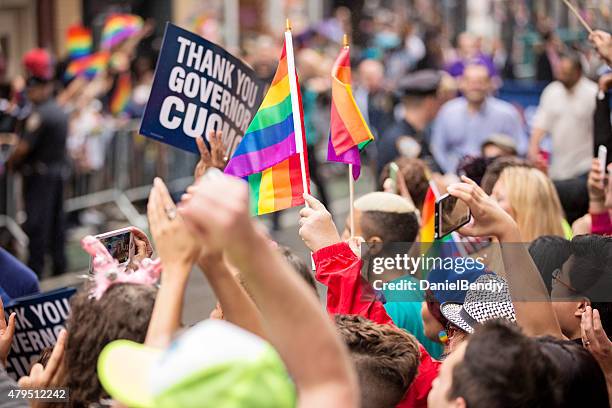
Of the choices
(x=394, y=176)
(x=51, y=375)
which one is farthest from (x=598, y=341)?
(x=394, y=176)

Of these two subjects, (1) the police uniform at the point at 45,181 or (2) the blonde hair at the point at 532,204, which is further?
(1) the police uniform at the point at 45,181

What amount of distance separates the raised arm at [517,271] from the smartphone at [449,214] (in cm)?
51

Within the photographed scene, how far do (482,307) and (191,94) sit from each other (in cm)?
190

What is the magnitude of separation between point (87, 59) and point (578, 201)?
9482 mm

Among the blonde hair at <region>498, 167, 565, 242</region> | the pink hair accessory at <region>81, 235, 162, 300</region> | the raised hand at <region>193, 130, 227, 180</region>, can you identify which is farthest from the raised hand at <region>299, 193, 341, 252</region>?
the blonde hair at <region>498, 167, 565, 242</region>

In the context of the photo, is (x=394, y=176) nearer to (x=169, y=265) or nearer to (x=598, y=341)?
(x=598, y=341)

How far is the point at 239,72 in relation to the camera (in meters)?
5.46

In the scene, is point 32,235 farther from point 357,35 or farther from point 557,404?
point 357,35

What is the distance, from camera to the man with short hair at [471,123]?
9.89 m

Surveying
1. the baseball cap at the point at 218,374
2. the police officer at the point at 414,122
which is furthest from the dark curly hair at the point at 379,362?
the police officer at the point at 414,122

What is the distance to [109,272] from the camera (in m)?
Answer: 3.30

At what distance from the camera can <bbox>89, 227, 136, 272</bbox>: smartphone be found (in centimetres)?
371

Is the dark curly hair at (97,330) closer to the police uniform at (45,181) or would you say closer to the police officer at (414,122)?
the police officer at (414,122)

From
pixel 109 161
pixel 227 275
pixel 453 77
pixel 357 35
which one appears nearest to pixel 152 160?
pixel 109 161
